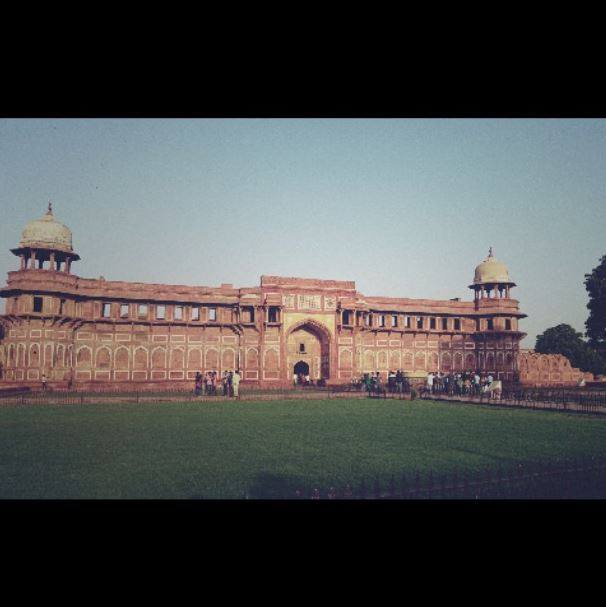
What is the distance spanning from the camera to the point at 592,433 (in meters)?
11.1

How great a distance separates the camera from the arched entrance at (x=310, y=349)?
31.6 meters

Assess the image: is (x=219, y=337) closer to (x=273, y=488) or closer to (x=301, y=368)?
(x=301, y=368)

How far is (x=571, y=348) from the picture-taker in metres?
46.0

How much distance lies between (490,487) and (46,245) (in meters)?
26.5

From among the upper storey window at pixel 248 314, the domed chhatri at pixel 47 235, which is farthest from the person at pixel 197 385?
the domed chhatri at pixel 47 235

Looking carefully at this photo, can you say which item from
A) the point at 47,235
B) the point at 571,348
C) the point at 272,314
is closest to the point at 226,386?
the point at 272,314

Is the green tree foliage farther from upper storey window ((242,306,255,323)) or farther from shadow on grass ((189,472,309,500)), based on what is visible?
shadow on grass ((189,472,309,500))

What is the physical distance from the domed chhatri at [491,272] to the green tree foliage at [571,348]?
1319cm

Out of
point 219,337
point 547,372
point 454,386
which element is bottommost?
point 454,386

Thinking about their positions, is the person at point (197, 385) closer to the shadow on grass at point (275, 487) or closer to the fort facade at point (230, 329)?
the fort facade at point (230, 329)

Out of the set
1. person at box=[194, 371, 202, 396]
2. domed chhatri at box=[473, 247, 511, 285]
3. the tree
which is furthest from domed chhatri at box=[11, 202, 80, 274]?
the tree

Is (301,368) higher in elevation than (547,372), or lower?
higher

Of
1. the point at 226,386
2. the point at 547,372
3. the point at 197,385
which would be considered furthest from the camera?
the point at 547,372
